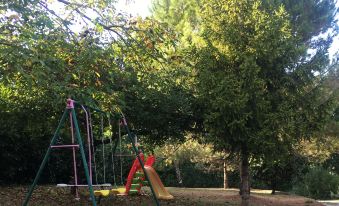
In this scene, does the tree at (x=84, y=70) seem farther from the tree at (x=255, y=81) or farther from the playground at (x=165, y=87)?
the tree at (x=255, y=81)

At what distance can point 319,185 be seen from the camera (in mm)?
26594

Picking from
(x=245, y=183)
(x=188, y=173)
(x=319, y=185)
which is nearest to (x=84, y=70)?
(x=245, y=183)

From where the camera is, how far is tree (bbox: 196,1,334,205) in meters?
11.7

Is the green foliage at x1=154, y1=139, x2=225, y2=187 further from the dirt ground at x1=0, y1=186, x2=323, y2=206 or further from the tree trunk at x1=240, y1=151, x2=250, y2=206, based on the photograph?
the tree trunk at x1=240, y1=151, x2=250, y2=206

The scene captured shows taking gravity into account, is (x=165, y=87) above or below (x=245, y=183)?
above

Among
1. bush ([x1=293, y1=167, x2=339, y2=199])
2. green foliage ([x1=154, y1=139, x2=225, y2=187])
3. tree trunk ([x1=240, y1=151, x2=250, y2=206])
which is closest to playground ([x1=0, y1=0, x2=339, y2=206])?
tree trunk ([x1=240, y1=151, x2=250, y2=206])

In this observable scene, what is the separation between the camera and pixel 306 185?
26.8m

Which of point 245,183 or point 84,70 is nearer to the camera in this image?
point 84,70

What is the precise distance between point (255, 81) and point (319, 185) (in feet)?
56.7

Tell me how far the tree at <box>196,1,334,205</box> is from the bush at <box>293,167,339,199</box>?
15.1 m

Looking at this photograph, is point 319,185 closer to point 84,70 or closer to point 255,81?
→ point 255,81

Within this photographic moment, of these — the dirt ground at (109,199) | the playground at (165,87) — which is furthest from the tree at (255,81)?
the dirt ground at (109,199)

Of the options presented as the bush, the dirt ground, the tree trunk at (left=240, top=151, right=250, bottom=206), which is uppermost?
the bush

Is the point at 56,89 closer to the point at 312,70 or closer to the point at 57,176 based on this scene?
the point at 312,70
